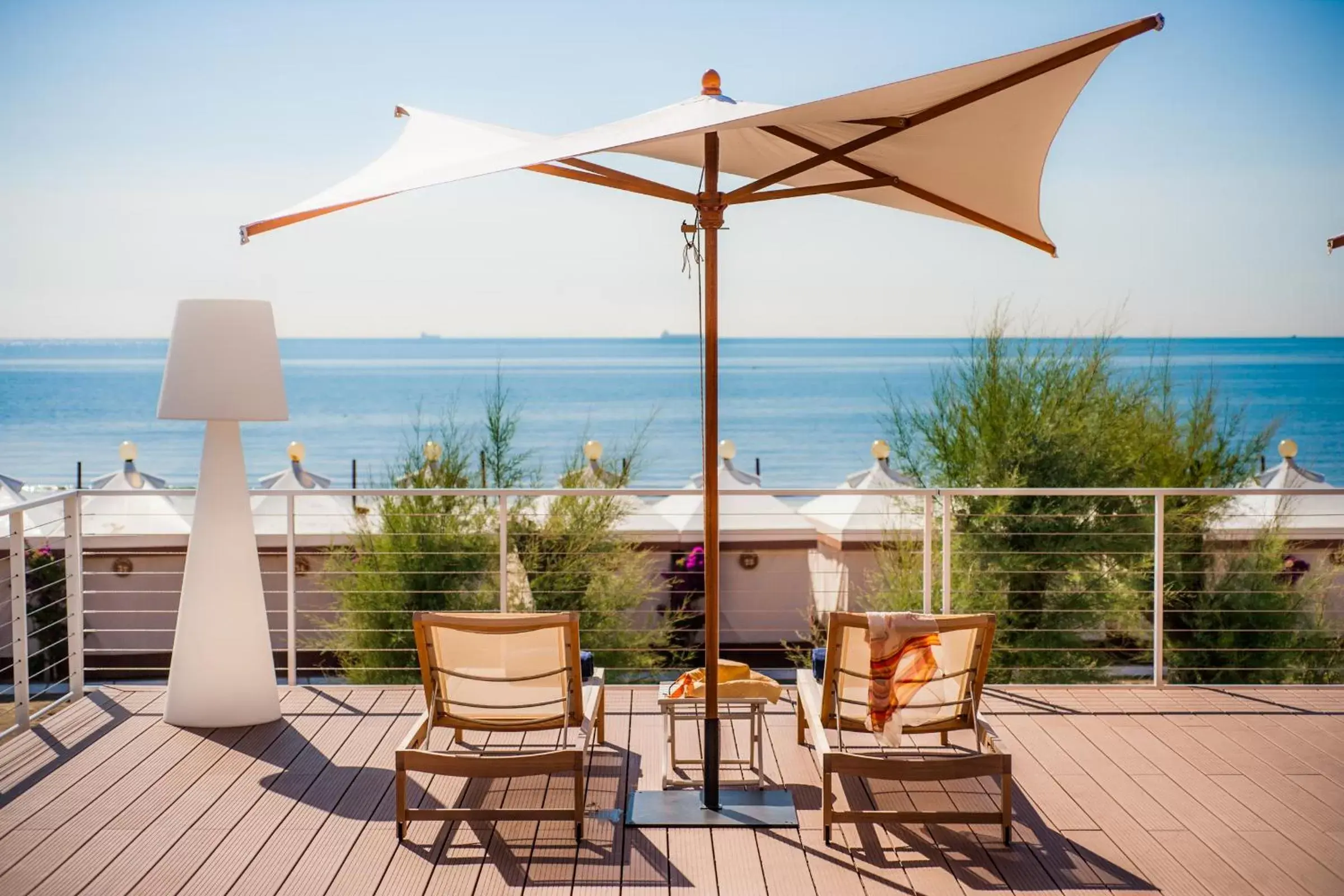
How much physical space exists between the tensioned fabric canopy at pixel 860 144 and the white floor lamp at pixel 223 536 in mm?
1020

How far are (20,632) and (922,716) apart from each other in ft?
11.3

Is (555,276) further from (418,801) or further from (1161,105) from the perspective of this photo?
(418,801)

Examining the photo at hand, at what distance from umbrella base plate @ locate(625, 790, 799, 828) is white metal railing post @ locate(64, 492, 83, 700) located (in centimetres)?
265

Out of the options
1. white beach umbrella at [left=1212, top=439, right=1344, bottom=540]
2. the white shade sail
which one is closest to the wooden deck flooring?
the white shade sail

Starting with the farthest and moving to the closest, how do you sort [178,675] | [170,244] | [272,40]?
[170,244] < [272,40] < [178,675]

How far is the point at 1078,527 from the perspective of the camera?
7.52m

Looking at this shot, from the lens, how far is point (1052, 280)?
34625 mm

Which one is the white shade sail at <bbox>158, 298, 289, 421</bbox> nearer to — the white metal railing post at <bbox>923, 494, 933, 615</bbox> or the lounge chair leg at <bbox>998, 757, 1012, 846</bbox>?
the white metal railing post at <bbox>923, 494, 933, 615</bbox>

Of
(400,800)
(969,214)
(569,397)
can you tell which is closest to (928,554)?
(969,214)

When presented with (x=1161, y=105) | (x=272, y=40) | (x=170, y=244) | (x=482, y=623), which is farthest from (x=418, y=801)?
(x=170, y=244)

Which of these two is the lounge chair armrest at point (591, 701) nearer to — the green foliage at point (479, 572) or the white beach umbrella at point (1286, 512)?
the green foliage at point (479, 572)

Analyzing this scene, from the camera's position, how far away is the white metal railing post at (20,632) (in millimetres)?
4160

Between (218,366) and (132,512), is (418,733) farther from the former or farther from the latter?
(132,512)

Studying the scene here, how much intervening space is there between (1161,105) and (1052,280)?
612 centimetres
